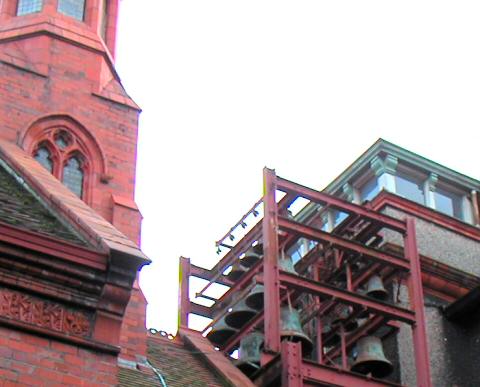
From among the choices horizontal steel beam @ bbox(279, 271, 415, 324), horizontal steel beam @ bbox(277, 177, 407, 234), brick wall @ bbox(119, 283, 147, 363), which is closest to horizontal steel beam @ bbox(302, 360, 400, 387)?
horizontal steel beam @ bbox(279, 271, 415, 324)

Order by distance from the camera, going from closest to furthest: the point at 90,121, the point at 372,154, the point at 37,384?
1. the point at 37,384
2. the point at 90,121
3. the point at 372,154

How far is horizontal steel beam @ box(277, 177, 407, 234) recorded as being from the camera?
24125 mm

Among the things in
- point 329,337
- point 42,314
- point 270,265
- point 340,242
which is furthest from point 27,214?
point 329,337

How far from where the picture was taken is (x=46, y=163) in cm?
2342

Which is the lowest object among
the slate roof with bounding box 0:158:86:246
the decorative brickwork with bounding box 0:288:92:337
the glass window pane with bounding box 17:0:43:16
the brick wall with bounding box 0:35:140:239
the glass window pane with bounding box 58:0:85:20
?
the decorative brickwork with bounding box 0:288:92:337

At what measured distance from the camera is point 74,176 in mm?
23734

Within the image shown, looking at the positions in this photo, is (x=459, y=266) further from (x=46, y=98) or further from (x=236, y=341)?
(x=46, y=98)

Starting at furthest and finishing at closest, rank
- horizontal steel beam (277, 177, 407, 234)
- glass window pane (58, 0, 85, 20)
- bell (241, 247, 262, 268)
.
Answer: glass window pane (58, 0, 85, 20), bell (241, 247, 262, 268), horizontal steel beam (277, 177, 407, 234)

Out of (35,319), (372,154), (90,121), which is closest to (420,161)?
(372,154)

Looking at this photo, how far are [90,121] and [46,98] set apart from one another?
2.81ft

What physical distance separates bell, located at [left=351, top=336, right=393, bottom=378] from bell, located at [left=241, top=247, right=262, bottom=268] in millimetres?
3410

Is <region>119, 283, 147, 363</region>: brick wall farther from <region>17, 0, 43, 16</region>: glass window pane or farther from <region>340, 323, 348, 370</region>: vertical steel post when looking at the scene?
<region>17, 0, 43, 16</region>: glass window pane

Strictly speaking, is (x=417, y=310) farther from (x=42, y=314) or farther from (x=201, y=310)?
(x=42, y=314)

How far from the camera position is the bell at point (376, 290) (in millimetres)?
23953
